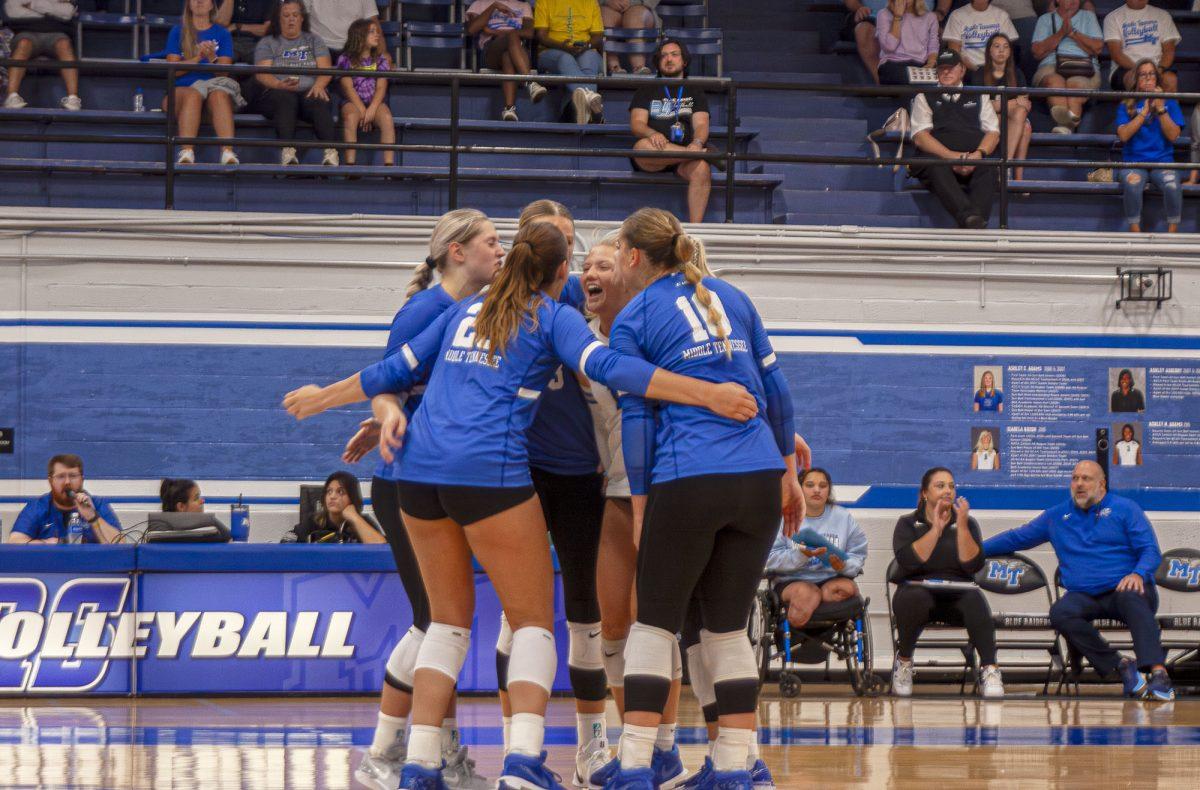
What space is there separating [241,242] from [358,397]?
224 inches

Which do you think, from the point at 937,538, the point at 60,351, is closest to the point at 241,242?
the point at 60,351

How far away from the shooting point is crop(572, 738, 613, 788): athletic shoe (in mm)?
4906

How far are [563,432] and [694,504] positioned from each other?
681mm

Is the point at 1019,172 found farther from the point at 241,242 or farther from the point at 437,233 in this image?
the point at 437,233

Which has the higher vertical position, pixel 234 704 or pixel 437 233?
pixel 437 233

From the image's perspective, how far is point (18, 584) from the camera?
8.16 meters

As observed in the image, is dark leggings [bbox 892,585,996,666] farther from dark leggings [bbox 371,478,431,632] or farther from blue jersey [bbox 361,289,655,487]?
blue jersey [bbox 361,289,655,487]

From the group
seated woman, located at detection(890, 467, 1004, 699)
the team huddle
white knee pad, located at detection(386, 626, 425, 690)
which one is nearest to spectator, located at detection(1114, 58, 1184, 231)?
seated woman, located at detection(890, 467, 1004, 699)

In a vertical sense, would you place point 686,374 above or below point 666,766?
above

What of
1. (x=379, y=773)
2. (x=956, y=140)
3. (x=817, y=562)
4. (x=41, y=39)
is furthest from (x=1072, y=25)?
(x=379, y=773)

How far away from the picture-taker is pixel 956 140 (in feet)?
38.0

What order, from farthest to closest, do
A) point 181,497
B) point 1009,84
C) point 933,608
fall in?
point 1009,84
point 181,497
point 933,608

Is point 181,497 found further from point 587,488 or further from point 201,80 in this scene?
point 587,488

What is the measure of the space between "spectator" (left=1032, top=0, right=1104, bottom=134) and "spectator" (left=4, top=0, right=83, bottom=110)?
787cm
